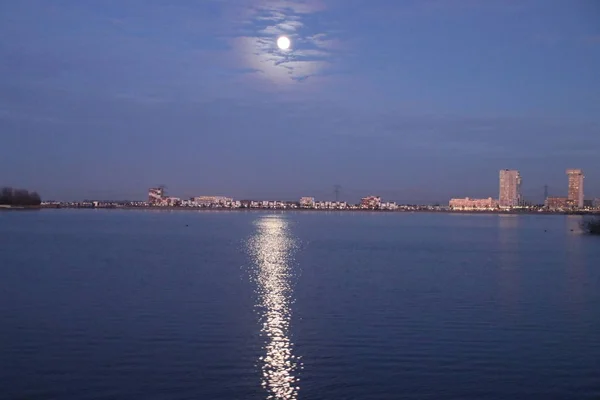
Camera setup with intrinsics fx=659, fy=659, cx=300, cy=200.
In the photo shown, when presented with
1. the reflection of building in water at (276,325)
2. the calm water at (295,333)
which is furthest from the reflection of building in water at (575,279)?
the reflection of building in water at (276,325)

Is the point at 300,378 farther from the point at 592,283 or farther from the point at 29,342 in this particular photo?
the point at 592,283

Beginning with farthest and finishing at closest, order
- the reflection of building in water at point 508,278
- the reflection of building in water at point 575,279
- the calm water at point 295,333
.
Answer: the reflection of building in water at point 508,278 → the reflection of building in water at point 575,279 → the calm water at point 295,333

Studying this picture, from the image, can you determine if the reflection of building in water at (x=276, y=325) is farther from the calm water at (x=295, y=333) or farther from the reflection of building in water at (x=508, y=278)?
the reflection of building in water at (x=508, y=278)

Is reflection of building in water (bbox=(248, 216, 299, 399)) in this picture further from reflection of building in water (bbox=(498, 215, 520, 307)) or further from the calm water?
reflection of building in water (bbox=(498, 215, 520, 307))

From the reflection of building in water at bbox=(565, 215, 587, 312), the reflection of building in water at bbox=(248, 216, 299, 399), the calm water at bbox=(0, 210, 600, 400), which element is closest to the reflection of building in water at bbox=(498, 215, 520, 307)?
the calm water at bbox=(0, 210, 600, 400)

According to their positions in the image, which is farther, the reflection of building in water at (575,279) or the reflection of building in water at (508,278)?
the reflection of building in water at (508,278)

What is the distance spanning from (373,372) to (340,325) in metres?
3.87

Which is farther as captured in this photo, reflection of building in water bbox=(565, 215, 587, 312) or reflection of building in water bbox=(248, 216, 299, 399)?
reflection of building in water bbox=(565, 215, 587, 312)

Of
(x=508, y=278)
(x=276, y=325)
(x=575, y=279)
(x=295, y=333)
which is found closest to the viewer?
(x=295, y=333)

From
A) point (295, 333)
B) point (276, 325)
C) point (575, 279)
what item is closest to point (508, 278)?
point (575, 279)

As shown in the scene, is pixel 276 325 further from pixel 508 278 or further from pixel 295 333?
pixel 508 278

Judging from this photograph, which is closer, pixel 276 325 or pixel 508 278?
pixel 276 325

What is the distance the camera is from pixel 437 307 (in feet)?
57.1

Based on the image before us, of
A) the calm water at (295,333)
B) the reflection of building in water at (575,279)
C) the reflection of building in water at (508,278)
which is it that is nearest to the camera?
the calm water at (295,333)
